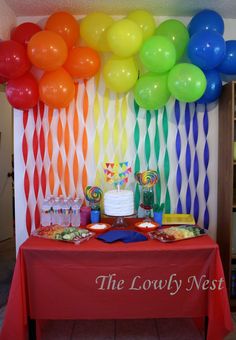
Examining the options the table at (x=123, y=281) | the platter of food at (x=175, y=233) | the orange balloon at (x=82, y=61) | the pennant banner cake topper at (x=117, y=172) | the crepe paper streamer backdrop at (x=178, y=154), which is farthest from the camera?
the crepe paper streamer backdrop at (x=178, y=154)

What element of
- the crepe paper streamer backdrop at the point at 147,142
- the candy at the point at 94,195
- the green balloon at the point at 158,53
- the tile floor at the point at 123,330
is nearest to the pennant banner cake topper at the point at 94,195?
the candy at the point at 94,195

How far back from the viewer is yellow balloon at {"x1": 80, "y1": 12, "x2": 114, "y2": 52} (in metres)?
2.39

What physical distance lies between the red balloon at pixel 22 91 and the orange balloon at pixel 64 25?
1.23ft

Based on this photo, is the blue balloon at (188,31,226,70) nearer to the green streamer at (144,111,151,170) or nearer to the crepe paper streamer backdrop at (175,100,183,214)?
the crepe paper streamer backdrop at (175,100,183,214)

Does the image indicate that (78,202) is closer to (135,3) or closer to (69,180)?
(69,180)

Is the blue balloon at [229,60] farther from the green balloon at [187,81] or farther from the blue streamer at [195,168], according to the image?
the blue streamer at [195,168]

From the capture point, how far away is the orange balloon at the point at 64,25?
7.80ft

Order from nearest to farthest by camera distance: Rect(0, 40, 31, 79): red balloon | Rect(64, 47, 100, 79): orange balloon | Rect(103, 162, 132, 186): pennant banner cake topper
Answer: Rect(0, 40, 31, 79): red balloon
Rect(64, 47, 100, 79): orange balloon
Rect(103, 162, 132, 186): pennant banner cake topper

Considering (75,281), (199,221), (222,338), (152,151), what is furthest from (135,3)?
(222,338)

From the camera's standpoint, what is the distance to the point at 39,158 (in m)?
2.71

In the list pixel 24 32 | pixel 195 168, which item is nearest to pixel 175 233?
pixel 195 168

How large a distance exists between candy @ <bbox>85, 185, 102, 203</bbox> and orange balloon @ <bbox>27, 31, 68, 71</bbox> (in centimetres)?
93

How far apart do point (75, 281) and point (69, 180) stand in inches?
35.9

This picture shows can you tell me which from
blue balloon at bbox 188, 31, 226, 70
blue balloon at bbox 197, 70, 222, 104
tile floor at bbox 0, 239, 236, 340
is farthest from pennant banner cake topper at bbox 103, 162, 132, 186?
tile floor at bbox 0, 239, 236, 340
